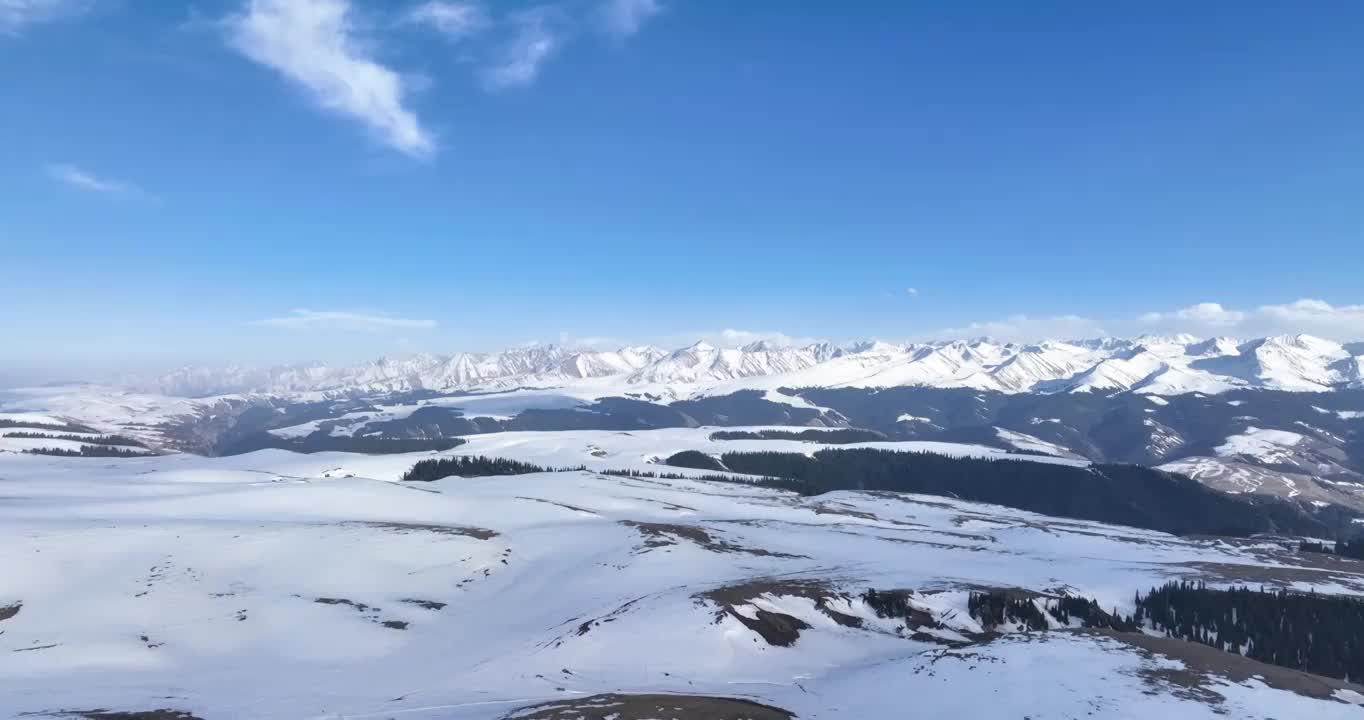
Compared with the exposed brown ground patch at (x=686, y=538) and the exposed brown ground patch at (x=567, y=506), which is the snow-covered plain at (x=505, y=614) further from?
the exposed brown ground patch at (x=567, y=506)

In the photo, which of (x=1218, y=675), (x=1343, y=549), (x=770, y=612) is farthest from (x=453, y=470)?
(x=1343, y=549)

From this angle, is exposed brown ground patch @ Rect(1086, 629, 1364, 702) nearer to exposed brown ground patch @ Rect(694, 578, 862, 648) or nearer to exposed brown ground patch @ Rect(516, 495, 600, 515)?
exposed brown ground patch @ Rect(694, 578, 862, 648)

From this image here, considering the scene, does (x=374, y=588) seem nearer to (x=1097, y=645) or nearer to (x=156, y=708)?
(x=156, y=708)

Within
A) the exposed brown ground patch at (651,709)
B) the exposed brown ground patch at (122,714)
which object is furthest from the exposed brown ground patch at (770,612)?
the exposed brown ground patch at (122,714)

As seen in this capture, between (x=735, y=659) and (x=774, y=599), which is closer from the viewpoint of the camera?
(x=735, y=659)

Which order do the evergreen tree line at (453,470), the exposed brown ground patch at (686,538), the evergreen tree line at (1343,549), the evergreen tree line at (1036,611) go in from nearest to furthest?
the evergreen tree line at (1036,611), the exposed brown ground patch at (686,538), the evergreen tree line at (1343,549), the evergreen tree line at (453,470)

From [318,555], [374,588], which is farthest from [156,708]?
[318,555]
